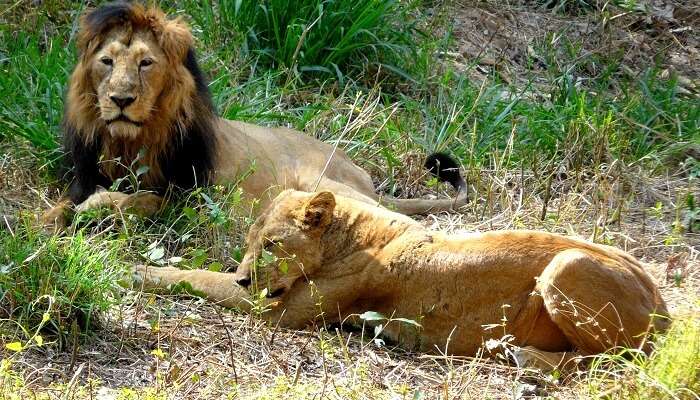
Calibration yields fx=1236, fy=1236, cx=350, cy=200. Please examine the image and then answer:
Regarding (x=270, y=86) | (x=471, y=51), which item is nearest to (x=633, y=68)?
(x=471, y=51)

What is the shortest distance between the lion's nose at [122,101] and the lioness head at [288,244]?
137 centimetres

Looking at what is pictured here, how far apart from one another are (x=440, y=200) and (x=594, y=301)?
8.55 feet

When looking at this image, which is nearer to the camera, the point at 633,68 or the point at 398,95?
the point at 398,95

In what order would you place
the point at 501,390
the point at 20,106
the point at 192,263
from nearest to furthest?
the point at 501,390 < the point at 192,263 < the point at 20,106

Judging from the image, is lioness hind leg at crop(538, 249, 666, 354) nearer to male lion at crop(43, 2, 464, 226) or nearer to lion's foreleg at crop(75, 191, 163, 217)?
male lion at crop(43, 2, 464, 226)

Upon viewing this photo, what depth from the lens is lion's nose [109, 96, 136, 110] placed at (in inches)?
248

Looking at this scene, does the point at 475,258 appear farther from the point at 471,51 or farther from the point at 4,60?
the point at 471,51

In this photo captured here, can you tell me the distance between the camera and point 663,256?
6.55m

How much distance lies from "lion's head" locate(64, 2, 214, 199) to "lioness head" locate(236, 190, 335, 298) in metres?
1.40

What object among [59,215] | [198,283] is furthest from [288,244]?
[59,215]

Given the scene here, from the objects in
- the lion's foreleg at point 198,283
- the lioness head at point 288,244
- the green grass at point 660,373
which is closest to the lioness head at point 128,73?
the lion's foreleg at point 198,283

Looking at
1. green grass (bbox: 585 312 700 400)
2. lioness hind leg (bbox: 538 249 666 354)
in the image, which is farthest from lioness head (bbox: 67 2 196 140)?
green grass (bbox: 585 312 700 400)

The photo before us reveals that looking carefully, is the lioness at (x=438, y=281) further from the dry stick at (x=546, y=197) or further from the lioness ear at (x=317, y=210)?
the dry stick at (x=546, y=197)

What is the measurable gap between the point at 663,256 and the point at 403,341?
78.8 inches
